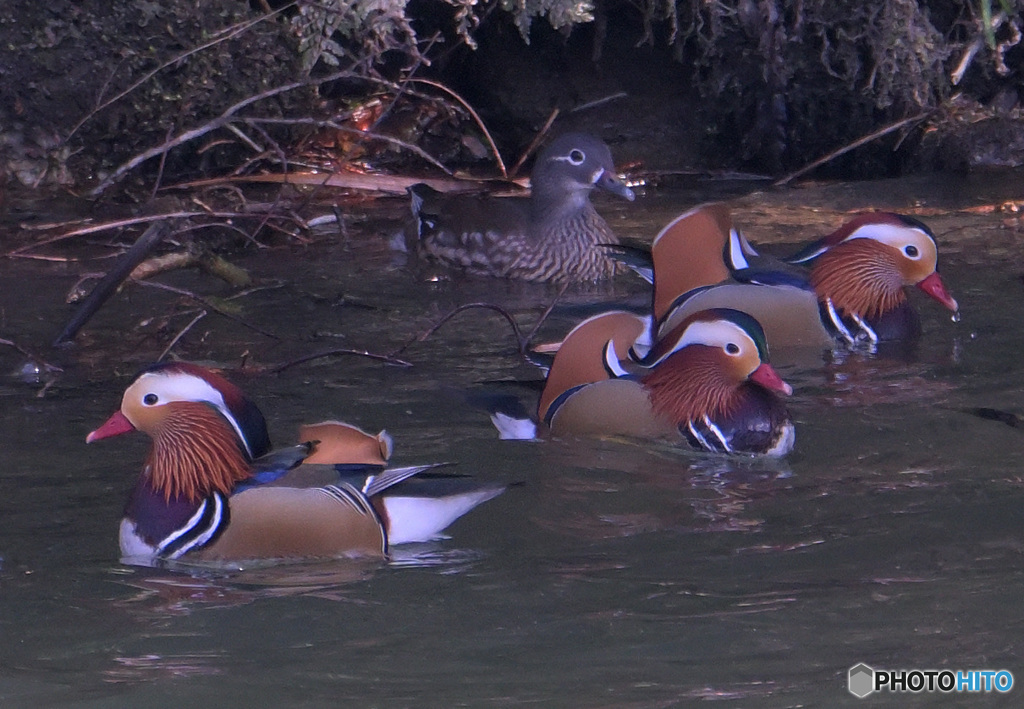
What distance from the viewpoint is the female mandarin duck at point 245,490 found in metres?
3.61

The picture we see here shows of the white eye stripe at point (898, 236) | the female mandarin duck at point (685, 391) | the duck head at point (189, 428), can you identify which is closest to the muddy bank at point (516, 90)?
the white eye stripe at point (898, 236)

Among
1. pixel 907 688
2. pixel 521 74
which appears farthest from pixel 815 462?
pixel 521 74

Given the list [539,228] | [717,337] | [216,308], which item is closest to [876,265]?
[717,337]

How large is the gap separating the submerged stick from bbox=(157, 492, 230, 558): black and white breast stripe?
1.86 m

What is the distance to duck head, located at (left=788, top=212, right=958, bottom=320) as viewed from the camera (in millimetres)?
6008

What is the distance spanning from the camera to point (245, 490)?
146 inches

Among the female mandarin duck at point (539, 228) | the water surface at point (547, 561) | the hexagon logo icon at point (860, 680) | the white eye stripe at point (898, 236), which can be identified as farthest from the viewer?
the female mandarin duck at point (539, 228)

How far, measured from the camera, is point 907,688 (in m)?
2.71

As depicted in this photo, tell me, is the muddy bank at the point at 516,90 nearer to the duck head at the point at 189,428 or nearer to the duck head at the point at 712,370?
the duck head at the point at 712,370

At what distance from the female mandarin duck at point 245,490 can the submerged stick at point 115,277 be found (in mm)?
1530

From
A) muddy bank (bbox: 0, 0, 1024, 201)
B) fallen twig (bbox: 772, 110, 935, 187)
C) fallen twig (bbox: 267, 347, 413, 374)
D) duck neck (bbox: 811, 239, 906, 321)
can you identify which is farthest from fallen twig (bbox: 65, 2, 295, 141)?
fallen twig (bbox: 772, 110, 935, 187)

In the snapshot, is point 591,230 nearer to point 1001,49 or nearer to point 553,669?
point 1001,49

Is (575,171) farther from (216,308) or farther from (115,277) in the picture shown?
(115,277)

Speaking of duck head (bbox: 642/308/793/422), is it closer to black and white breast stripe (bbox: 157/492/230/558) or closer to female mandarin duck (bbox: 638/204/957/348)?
female mandarin duck (bbox: 638/204/957/348)
